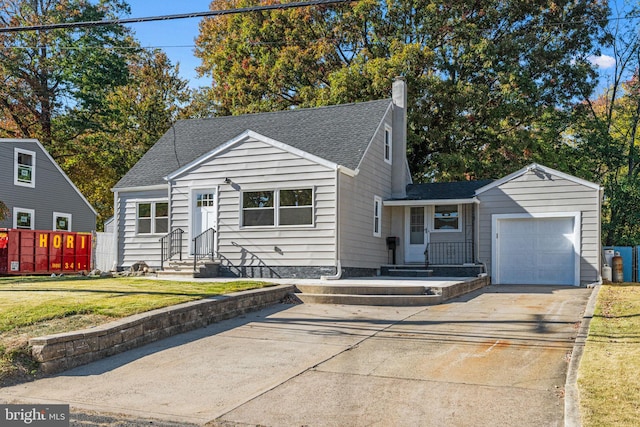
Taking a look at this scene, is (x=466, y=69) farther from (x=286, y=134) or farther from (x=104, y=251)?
(x=104, y=251)

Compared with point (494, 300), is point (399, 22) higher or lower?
higher

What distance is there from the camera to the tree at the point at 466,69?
1043 inches

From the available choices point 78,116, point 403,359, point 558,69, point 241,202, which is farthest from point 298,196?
point 78,116

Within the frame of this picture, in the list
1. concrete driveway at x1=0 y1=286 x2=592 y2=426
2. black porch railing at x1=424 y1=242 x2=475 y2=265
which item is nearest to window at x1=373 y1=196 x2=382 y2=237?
black porch railing at x1=424 y1=242 x2=475 y2=265

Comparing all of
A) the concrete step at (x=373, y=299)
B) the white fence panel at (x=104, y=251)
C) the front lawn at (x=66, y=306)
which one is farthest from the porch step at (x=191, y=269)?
the white fence panel at (x=104, y=251)

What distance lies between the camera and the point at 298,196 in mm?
17359

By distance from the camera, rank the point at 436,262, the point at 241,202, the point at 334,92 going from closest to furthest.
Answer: the point at 241,202 < the point at 436,262 < the point at 334,92

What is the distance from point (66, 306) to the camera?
971cm

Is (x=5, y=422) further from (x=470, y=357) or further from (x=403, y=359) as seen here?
(x=470, y=357)

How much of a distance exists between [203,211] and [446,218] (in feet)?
27.0

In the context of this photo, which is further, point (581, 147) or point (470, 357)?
point (581, 147)

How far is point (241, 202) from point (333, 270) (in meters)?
3.56

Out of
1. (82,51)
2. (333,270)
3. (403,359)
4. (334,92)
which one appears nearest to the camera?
(403,359)

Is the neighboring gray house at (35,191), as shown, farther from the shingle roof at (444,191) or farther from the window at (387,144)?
the shingle roof at (444,191)
